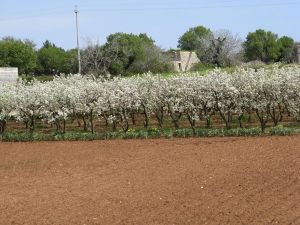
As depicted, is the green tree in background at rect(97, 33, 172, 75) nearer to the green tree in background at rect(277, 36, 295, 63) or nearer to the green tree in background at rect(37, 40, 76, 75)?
the green tree in background at rect(37, 40, 76, 75)

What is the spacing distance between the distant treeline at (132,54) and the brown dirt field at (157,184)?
3158 centimetres

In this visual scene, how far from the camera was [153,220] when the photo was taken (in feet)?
22.8

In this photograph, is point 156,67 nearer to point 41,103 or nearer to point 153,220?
point 41,103

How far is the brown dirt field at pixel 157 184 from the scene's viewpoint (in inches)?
284

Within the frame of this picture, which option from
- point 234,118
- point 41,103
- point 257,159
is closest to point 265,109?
point 234,118

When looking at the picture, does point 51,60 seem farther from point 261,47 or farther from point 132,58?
point 261,47

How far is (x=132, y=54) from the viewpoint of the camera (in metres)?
54.0

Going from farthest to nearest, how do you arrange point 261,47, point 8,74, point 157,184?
point 261,47
point 8,74
point 157,184

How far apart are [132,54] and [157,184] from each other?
45018mm

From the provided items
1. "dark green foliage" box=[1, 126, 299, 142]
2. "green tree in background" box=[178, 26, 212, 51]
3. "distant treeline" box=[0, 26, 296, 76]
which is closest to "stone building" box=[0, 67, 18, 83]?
"distant treeline" box=[0, 26, 296, 76]

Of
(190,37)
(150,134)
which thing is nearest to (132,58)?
(190,37)

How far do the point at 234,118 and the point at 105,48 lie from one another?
31411 millimetres

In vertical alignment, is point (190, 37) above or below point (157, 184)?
above

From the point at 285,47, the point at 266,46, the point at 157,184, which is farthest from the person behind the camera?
the point at 285,47
